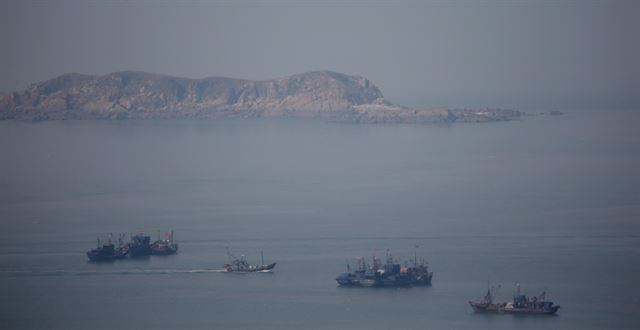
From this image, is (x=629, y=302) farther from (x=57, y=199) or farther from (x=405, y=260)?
(x=57, y=199)

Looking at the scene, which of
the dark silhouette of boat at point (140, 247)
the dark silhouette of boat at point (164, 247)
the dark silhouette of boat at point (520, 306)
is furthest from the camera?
the dark silhouette of boat at point (140, 247)

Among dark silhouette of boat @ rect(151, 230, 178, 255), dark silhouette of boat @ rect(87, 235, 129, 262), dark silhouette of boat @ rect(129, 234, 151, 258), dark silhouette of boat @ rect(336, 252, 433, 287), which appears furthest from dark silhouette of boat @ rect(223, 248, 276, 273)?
dark silhouette of boat @ rect(87, 235, 129, 262)

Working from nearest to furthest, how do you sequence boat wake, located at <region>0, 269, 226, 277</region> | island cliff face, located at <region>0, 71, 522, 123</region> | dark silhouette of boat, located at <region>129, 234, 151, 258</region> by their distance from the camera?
boat wake, located at <region>0, 269, 226, 277</region>
dark silhouette of boat, located at <region>129, 234, 151, 258</region>
island cliff face, located at <region>0, 71, 522, 123</region>

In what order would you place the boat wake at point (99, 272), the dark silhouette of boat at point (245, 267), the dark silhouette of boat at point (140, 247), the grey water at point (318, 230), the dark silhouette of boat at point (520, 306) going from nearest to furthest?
the dark silhouette of boat at point (520, 306), the grey water at point (318, 230), the boat wake at point (99, 272), the dark silhouette of boat at point (245, 267), the dark silhouette of boat at point (140, 247)

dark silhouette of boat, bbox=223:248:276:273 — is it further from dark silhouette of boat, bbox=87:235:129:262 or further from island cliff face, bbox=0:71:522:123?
island cliff face, bbox=0:71:522:123

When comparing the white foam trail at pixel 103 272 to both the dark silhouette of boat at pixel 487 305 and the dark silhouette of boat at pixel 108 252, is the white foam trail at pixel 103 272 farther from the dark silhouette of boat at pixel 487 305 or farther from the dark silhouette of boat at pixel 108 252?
the dark silhouette of boat at pixel 487 305

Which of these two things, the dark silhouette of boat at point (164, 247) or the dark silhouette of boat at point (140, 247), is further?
the dark silhouette of boat at point (140, 247)

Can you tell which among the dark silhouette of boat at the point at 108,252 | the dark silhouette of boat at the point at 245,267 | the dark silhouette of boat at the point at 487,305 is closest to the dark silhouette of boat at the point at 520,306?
the dark silhouette of boat at the point at 487,305

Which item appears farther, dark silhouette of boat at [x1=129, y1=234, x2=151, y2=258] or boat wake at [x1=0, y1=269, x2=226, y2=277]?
dark silhouette of boat at [x1=129, y1=234, x2=151, y2=258]
